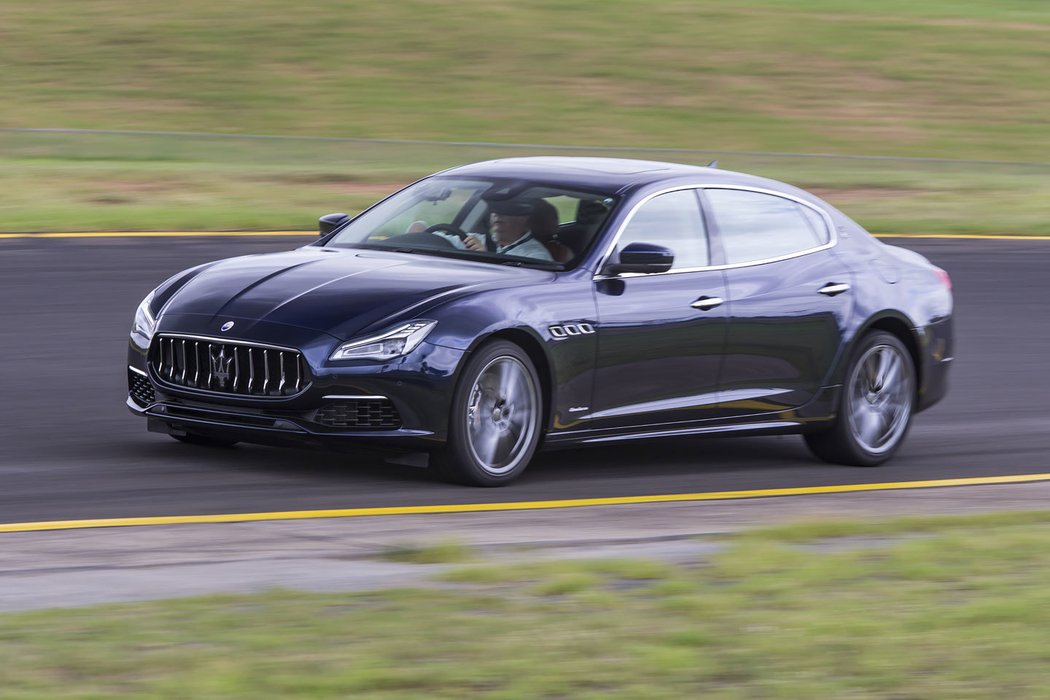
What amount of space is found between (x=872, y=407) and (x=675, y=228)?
1.79 meters

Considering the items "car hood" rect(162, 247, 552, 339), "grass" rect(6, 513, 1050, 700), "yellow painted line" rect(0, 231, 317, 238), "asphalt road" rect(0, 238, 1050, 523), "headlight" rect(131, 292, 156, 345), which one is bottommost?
"asphalt road" rect(0, 238, 1050, 523)

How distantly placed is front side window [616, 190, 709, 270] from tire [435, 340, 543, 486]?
107 centimetres

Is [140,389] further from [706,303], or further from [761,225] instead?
[761,225]

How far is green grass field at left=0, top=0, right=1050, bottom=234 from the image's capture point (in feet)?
66.7

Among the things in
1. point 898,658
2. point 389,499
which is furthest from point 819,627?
point 389,499

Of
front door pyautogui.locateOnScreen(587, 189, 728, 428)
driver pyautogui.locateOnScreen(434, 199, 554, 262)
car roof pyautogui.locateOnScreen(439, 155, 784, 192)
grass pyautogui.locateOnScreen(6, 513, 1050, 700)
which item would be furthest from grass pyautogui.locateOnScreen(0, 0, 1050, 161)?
grass pyautogui.locateOnScreen(6, 513, 1050, 700)

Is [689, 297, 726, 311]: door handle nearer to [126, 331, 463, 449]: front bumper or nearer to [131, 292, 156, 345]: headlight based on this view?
[126, 331, 463, 449]: front bumper

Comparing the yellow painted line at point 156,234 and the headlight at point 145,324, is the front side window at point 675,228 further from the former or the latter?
the yellow painted line at point 156,234

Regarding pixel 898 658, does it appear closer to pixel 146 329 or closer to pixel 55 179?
pixel 146 329

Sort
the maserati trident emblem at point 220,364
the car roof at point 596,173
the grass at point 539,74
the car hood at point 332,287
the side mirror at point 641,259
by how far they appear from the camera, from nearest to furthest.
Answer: the car hood at point 332,287 → the maserati trident emblem at point 220,364 → the side mirror at point 641,259 → the car roof at point 596,173 → the grass at point 539,74

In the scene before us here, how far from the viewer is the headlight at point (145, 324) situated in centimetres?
873

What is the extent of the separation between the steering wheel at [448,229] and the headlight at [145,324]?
144 centimetres

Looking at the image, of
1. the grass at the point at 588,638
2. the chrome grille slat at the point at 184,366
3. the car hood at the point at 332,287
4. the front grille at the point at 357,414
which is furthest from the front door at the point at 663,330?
the grass at the point at 588,638

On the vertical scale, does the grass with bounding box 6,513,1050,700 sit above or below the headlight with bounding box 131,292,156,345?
below
